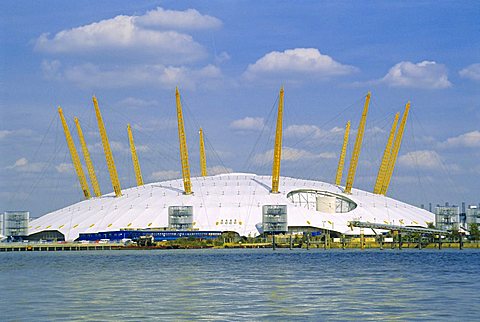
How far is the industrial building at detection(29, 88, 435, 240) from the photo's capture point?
147875mm

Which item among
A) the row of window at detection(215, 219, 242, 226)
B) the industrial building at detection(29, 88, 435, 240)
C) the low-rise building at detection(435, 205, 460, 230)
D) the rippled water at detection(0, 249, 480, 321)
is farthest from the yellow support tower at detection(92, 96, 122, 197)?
the rippled water at detection(0, 249, 480, 321)

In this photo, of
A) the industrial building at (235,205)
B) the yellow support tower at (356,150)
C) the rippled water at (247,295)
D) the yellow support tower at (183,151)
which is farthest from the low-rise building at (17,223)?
the rippled water at (247,295)

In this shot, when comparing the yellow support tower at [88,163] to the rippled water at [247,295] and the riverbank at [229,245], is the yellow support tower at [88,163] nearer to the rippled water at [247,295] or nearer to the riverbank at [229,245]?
the riverbank at [229,245]

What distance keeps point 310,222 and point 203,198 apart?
20.3 m

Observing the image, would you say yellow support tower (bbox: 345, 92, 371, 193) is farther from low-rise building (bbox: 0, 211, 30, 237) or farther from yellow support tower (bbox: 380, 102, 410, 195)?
low-rise building (bbox: 0, 211, 30, 237)

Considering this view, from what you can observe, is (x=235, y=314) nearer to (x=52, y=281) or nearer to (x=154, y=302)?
(x=154, y=302)

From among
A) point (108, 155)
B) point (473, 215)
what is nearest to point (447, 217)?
point (473, 215)

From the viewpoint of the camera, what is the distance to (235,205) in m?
151

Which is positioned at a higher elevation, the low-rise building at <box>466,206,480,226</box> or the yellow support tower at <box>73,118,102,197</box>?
the yellow support tower at <box>73,118,102,197</box>

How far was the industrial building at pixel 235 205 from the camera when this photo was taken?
14788 cm

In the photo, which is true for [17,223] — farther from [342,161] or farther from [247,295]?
[247,295]

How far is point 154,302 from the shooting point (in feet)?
134

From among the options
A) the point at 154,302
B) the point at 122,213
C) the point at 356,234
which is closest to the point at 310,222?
the point at 356,234

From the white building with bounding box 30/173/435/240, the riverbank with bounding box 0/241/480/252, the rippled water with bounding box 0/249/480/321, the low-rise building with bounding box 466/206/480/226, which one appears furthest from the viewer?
the low-rise building with bounding box 466/206/480/226
